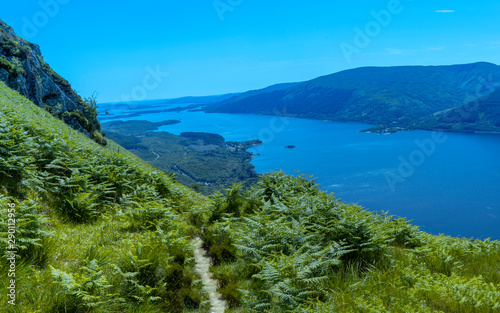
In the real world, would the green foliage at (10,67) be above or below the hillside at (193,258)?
above

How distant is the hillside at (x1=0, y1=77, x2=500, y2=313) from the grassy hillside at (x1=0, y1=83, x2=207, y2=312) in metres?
0.03

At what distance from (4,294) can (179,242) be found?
3.85 m

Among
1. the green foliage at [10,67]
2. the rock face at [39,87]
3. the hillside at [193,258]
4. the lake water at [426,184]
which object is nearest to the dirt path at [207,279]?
the hillside at [193,258]

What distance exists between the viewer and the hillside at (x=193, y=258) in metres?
4.83

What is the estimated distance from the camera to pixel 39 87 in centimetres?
5066

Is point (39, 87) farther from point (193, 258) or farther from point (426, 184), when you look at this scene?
point (426, 184)

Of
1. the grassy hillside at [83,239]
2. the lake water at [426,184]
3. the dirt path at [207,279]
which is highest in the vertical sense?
the grassy hillside at [83,239]

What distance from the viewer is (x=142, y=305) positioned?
5.13m

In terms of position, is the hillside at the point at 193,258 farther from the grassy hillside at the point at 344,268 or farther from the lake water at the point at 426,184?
the lake water at the point at 426,184

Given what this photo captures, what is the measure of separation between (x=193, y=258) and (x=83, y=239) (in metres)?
2.77

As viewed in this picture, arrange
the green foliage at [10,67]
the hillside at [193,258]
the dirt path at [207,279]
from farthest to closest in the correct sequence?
the green foliage at [10,67]
the dirt path at [207,279]
the hillside at [193,258]

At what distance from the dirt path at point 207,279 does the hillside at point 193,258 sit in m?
0.17

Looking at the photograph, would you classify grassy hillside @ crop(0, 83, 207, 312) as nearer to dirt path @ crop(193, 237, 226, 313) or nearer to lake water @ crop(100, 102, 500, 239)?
dirt path @ crop(193, 237, 226, 313)

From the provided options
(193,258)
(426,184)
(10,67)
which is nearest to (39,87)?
(10,67)
